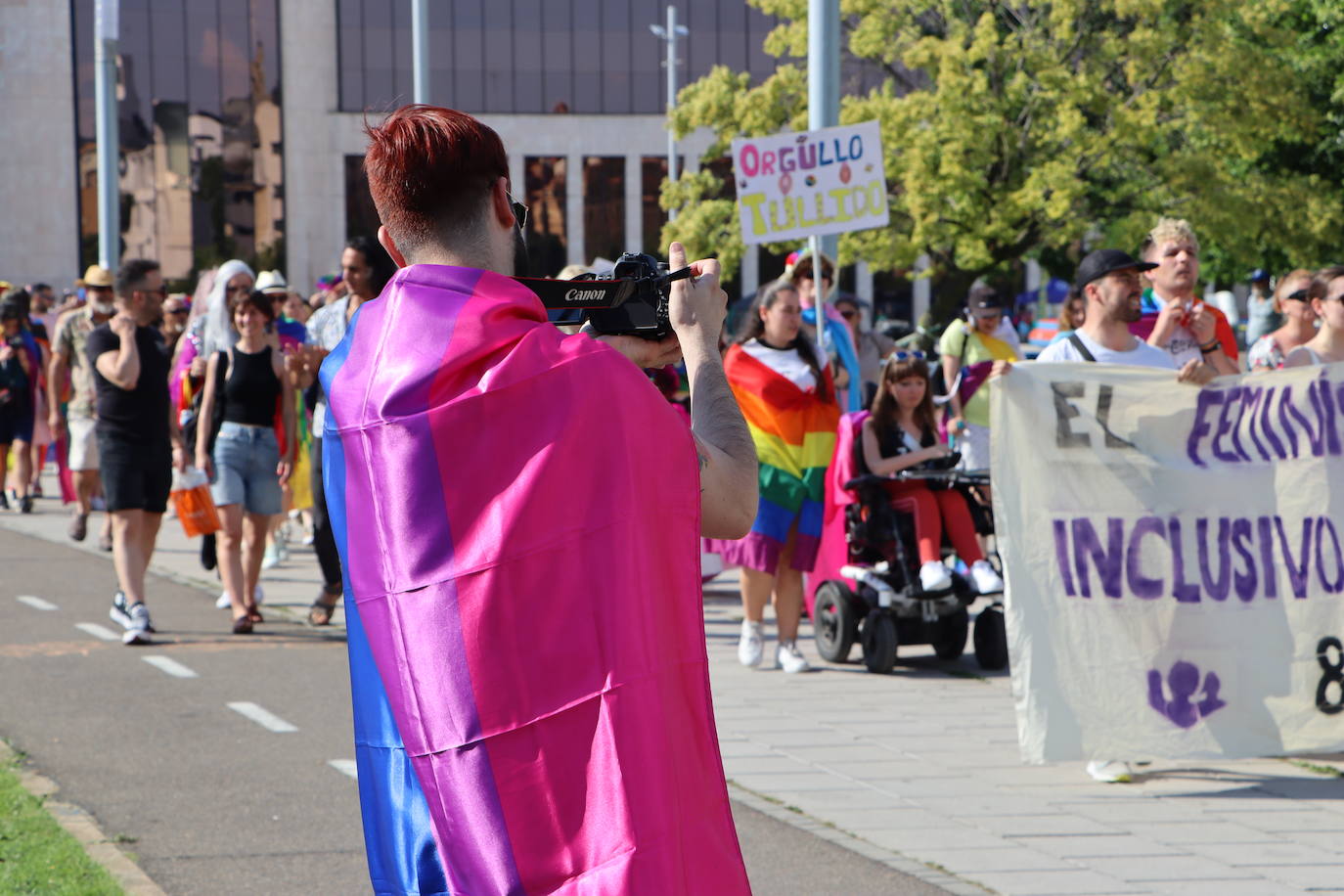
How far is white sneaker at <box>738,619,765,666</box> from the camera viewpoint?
29.0 feet

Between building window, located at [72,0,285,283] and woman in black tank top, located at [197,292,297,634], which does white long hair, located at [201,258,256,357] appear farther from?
building window, located at [72,0,285,283]

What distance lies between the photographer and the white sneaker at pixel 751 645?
8828 mm

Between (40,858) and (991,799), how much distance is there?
301cm

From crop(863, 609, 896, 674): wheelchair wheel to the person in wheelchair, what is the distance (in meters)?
0.26

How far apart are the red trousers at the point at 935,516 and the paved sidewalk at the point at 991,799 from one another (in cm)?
66

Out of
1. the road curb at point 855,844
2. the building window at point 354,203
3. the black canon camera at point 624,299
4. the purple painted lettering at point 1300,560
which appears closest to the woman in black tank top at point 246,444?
the road curb at point 855,844

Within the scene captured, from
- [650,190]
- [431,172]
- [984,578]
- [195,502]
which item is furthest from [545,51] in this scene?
[431,172]

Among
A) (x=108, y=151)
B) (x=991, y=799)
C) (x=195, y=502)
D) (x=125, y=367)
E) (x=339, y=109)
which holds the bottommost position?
(x=991, y=799)

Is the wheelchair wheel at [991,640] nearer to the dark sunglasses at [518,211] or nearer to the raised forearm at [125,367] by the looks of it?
the raised forearm at [125,367]

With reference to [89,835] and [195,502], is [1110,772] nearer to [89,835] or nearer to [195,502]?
[89,835]

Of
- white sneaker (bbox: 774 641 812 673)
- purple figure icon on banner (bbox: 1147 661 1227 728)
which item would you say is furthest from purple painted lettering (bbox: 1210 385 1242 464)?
white sneaker (bbox: 774 641 812 673)

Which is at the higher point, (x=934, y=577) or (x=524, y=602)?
(x=524, y=602)

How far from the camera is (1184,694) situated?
6.38 metres

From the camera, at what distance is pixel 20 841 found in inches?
218
